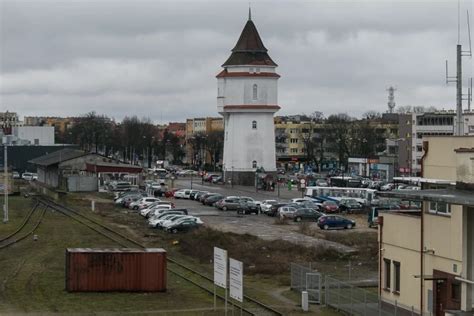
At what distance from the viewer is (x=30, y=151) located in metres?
159

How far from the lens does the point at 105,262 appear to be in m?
37.6

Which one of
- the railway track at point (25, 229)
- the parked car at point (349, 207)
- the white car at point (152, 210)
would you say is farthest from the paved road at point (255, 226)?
the railway track at point (25, 229)

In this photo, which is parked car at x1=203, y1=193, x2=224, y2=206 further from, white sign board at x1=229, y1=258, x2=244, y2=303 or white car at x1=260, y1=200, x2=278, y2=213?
white sign board at x1=229, y1=258, x2=244, y2=303

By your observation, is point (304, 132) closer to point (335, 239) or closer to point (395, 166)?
point (395, 166)

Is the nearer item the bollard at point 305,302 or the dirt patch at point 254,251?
the bollard at point 305,302

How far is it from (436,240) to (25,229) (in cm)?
3702

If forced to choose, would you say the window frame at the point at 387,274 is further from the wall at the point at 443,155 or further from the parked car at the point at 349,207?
the parked car at the point at 349,207

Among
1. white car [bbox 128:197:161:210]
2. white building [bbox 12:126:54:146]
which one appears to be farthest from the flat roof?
white building [bbox 12:126:54:146]

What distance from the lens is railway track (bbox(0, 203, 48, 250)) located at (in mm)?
54778

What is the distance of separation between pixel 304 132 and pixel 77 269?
528 feet

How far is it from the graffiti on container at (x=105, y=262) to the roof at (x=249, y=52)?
78.2 m

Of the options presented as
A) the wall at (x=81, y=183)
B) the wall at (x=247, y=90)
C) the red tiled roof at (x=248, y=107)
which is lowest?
the wall at (x=81, y=183)

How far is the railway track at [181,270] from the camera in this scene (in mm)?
33906

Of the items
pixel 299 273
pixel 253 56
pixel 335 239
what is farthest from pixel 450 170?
pixel 253 56
